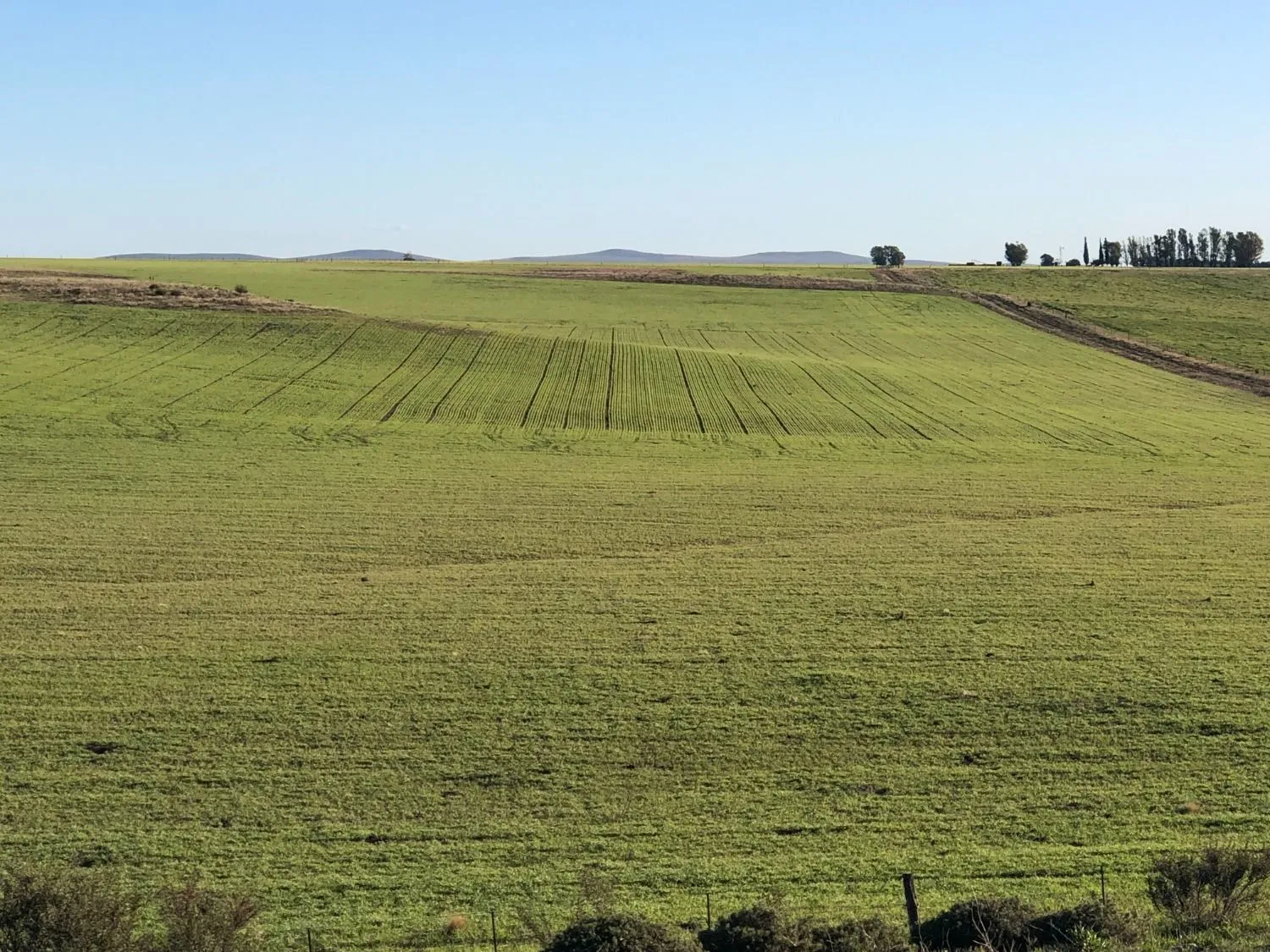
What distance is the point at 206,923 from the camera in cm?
1060

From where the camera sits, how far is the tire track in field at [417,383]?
48.1m

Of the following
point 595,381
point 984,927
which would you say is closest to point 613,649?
point 984,927

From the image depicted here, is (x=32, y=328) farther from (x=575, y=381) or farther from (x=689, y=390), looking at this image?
(x=689, y=390)

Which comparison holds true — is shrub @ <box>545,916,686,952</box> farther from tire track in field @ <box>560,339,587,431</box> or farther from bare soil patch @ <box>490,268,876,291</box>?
bare soil patch @ <box>490,268,876,291</box>

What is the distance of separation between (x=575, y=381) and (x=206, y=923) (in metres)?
46.2

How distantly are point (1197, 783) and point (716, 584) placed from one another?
1151 cm

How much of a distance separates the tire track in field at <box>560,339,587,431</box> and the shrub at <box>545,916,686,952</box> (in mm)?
36194

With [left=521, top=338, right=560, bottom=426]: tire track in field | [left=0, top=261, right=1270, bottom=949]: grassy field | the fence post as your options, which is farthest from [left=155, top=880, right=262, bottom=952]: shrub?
[left=521, top=338, right=560, bottom=426]: tire track in field

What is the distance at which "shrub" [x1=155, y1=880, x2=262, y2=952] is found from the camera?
10461 millimetres

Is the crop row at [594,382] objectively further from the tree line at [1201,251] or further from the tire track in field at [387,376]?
the tree line at [1201,251]

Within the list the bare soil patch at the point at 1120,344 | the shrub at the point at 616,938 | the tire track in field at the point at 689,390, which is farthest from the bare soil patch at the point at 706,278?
the shrub at the point at 616,938

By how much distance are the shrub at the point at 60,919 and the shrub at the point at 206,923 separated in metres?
0.37

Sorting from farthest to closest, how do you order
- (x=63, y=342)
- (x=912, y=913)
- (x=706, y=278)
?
(x=706, y=278) → (x=63, y=342) → (x=912, y=913)

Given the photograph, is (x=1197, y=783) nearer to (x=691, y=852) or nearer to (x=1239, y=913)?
(x=1239, y=913)
